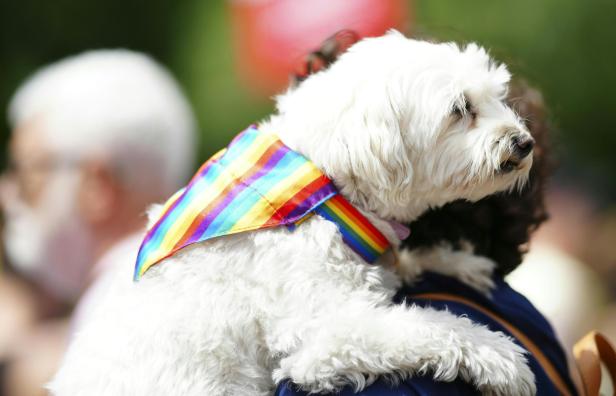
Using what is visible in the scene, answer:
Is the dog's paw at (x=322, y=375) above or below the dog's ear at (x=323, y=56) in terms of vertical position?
below

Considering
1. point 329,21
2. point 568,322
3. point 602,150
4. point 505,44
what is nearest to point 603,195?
point 602,150

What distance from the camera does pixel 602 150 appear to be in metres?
7.00

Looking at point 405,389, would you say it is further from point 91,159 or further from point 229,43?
point 229,43

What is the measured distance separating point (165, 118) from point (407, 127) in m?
1.92

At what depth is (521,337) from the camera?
1710 mm

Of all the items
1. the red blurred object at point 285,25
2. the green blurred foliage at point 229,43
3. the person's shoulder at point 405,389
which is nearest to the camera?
the person's shoulder at point 405,389

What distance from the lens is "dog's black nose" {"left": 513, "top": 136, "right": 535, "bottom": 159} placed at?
67.4 inches

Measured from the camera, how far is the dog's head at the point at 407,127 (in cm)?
165

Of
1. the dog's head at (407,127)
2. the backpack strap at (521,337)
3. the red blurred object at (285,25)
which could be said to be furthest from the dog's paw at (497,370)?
the red blurred object at (285,25)

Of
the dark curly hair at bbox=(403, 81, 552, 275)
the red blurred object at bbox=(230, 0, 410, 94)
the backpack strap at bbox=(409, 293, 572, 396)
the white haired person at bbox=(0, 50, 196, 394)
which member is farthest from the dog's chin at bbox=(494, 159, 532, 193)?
the red blurred object at bbox=(230, 0, 410, 94)

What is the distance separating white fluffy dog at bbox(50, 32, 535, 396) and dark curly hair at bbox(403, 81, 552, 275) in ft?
0.47

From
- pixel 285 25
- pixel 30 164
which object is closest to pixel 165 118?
pixel 30 164

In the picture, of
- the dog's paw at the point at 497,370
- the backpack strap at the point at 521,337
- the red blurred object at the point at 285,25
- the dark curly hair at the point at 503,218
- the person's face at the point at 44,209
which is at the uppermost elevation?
the red blurred object at the point at 285,25

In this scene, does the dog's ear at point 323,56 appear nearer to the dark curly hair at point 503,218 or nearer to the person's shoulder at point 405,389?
the dark curly hair at point 503,218
